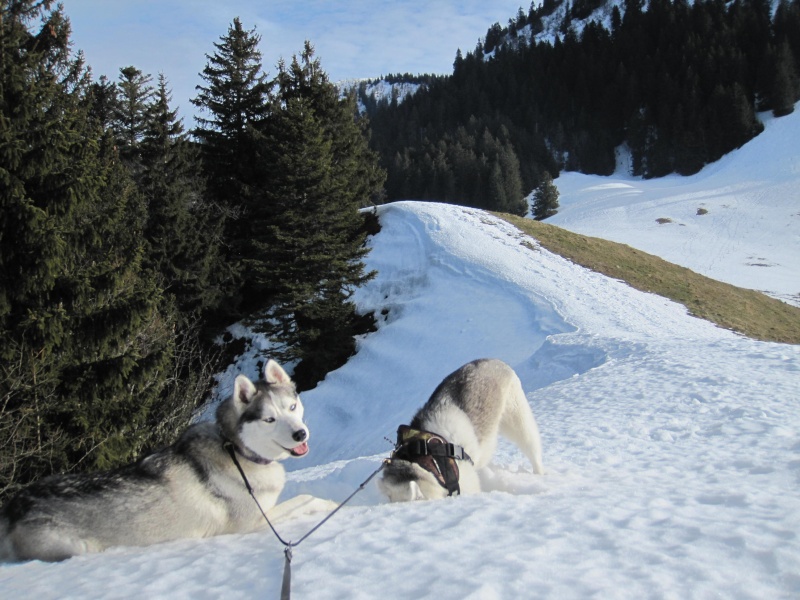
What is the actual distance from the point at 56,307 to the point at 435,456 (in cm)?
741

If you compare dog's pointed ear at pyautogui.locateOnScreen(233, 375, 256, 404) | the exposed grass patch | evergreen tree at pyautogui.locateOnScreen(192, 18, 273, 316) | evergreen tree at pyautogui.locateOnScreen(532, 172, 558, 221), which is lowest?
the exposed grass patch

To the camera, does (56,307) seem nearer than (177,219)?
Yes

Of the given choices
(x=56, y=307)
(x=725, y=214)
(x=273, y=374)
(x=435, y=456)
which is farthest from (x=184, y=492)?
(x=725, y=214)

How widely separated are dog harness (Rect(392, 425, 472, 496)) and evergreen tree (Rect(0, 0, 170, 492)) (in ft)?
22.4

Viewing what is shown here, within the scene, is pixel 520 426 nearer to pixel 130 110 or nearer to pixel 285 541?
pixel 285 541

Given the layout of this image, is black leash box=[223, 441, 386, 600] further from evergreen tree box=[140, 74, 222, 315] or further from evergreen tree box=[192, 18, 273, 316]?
evergreen tree box=[192, 18, 273, 316]

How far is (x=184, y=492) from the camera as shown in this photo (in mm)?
3838

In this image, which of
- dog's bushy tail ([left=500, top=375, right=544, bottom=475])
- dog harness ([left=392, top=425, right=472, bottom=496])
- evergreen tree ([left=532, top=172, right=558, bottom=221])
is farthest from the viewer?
evergreen tree ([left=532, top=172, right=558, bottom=221])

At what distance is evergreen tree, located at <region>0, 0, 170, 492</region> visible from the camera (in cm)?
792

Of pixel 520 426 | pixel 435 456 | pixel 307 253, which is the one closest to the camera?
pixel 435 456

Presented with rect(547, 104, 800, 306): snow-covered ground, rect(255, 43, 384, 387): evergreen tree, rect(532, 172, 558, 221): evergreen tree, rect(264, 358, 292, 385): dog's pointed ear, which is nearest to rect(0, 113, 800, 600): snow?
rect(264, 358, 292, 385): dog's pointed ear

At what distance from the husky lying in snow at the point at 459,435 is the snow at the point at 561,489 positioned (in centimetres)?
35

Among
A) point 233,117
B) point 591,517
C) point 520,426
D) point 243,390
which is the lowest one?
point 520,426

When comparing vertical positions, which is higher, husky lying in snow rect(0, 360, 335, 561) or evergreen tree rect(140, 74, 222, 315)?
evergreen tree rect(140, 74, 222, 315)
